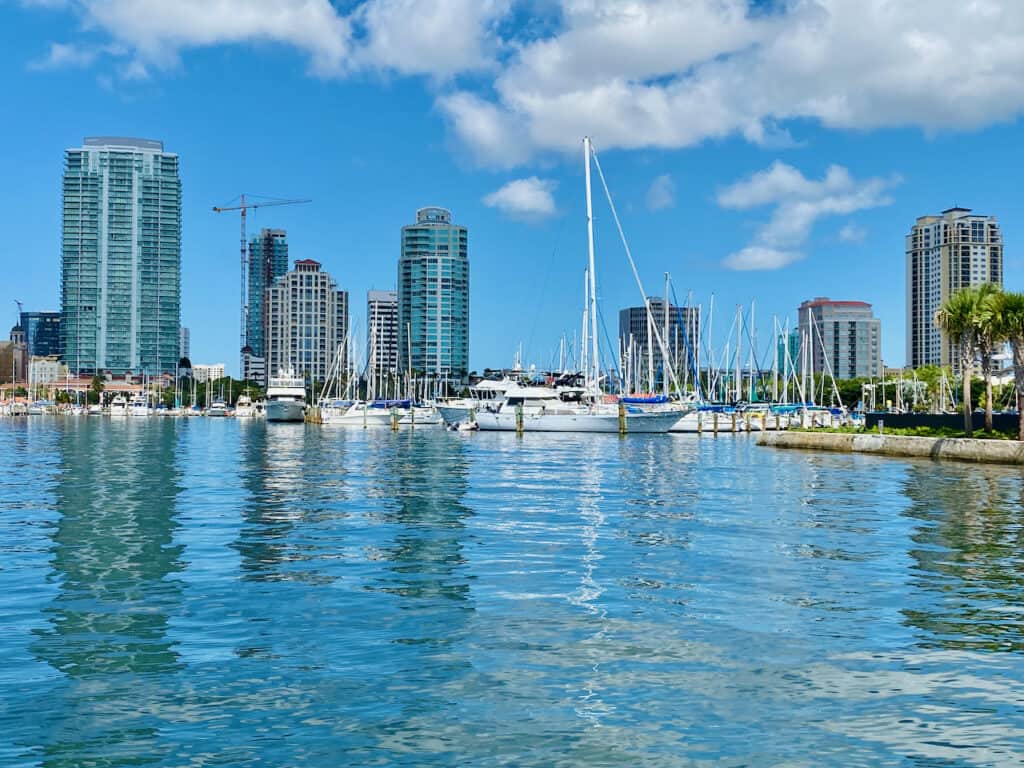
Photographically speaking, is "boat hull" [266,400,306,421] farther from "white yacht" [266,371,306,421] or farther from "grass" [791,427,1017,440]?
"grass" [791,427,1017,440]

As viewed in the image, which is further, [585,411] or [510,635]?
[585,411]

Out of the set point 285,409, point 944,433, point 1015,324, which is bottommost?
point 944,433

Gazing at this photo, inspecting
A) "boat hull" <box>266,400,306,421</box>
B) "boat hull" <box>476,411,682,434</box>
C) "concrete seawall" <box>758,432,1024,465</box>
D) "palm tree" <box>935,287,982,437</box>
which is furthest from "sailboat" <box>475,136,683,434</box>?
"boat hull" <box>266,400,306,421</box>

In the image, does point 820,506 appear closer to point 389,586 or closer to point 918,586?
point 918,586

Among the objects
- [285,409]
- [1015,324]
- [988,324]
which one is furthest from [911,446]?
[285,409]

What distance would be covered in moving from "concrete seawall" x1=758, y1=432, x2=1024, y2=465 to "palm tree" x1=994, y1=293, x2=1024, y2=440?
8.19ft

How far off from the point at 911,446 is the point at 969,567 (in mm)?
40671

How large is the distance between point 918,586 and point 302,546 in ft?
39.2

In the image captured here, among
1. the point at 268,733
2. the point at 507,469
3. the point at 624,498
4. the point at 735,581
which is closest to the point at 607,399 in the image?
the point at 507,469

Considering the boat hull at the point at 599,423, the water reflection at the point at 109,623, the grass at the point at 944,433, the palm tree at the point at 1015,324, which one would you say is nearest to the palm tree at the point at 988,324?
the palm tree at the point at 1015,324

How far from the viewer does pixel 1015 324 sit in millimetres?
50281

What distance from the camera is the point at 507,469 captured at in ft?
149

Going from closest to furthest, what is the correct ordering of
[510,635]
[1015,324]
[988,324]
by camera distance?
1. [510,635]
2. [1015,324]
3. [988,324]

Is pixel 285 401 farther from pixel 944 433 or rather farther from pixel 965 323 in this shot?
pixel 965 323
